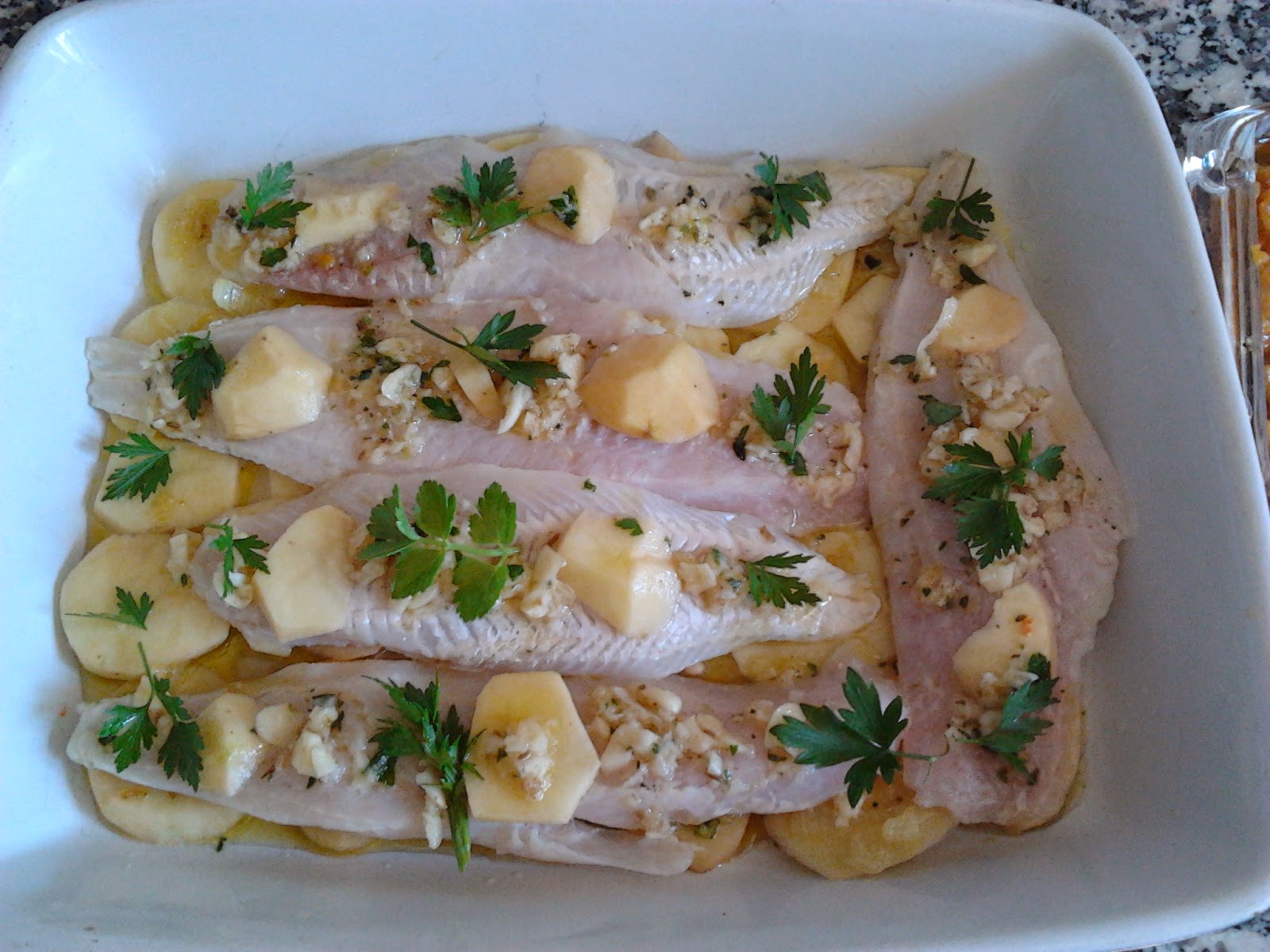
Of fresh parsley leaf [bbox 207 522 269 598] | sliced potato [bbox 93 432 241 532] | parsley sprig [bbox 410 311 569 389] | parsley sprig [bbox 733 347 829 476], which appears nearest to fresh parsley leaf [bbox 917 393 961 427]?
parsley sprig [bbox 733 347 829 476]

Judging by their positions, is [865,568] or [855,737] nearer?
[855,737]

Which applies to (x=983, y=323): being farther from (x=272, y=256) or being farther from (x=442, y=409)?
(x=272, y=256)

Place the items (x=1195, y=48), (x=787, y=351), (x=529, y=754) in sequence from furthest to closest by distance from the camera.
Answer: (x=1195, y=48), (x=787, y=351), (x=529, y=754)

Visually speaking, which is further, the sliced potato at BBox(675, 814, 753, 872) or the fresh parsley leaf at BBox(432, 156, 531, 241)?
the fresh parsley leaf at BBox(432, 156, 531, 241)

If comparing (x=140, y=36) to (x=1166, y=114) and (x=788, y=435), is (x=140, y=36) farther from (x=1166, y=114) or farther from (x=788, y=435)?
(x=1166, y=114)

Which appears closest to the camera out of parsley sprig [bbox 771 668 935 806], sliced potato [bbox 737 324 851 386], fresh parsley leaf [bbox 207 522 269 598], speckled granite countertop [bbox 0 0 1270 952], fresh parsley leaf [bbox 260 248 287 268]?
parsley sprig [bbox 771 668 935 806]

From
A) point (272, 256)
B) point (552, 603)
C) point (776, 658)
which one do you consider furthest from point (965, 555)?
point (272, 256)

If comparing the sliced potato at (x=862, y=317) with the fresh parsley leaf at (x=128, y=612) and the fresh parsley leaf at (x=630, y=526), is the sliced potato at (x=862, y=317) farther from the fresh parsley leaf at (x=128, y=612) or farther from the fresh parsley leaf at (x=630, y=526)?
the fresh parsley leaf at (x=128, y=612)

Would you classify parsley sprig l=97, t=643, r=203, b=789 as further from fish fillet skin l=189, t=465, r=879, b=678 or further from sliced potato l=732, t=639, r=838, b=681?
sliced potato l=732, t=639, r=838, b=681
